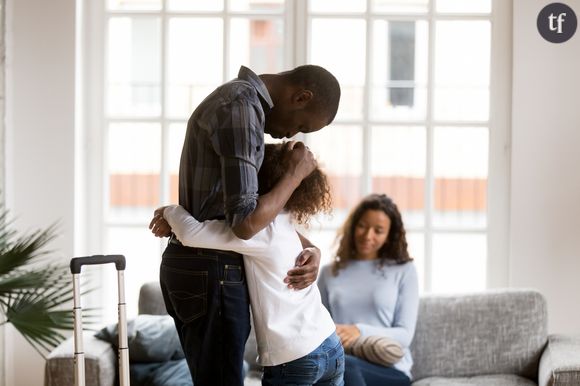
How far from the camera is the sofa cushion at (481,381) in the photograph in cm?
396

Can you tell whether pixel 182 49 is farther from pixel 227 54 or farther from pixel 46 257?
pixel 46 257

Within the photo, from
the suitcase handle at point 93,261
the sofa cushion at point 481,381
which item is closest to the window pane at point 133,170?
the sofa cushion at point 481,381

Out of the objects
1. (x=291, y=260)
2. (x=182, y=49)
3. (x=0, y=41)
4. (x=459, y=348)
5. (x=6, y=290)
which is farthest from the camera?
(x=182, y=49)

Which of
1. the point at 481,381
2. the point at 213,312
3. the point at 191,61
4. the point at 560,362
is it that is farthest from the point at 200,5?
the point at 213,312

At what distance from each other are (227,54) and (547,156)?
1612 millimetres

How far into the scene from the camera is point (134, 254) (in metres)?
4.76

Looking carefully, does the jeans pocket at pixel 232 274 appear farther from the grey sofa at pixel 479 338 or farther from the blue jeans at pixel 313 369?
the grey sofa at pixel 479 338

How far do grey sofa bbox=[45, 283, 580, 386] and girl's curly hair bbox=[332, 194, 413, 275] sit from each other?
0.26 metres

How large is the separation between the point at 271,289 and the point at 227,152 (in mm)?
357

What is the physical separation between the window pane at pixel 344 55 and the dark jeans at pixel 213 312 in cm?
250

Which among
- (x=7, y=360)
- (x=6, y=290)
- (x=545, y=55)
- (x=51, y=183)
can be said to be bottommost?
(x=7, y=360)

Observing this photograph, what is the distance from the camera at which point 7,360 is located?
453cm

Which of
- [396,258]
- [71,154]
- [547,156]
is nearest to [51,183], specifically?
[71,154]

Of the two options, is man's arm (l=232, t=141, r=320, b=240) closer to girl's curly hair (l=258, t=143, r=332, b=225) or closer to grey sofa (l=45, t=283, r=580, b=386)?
girl's curly hair (l=258, t=143, r=332, b=225)
